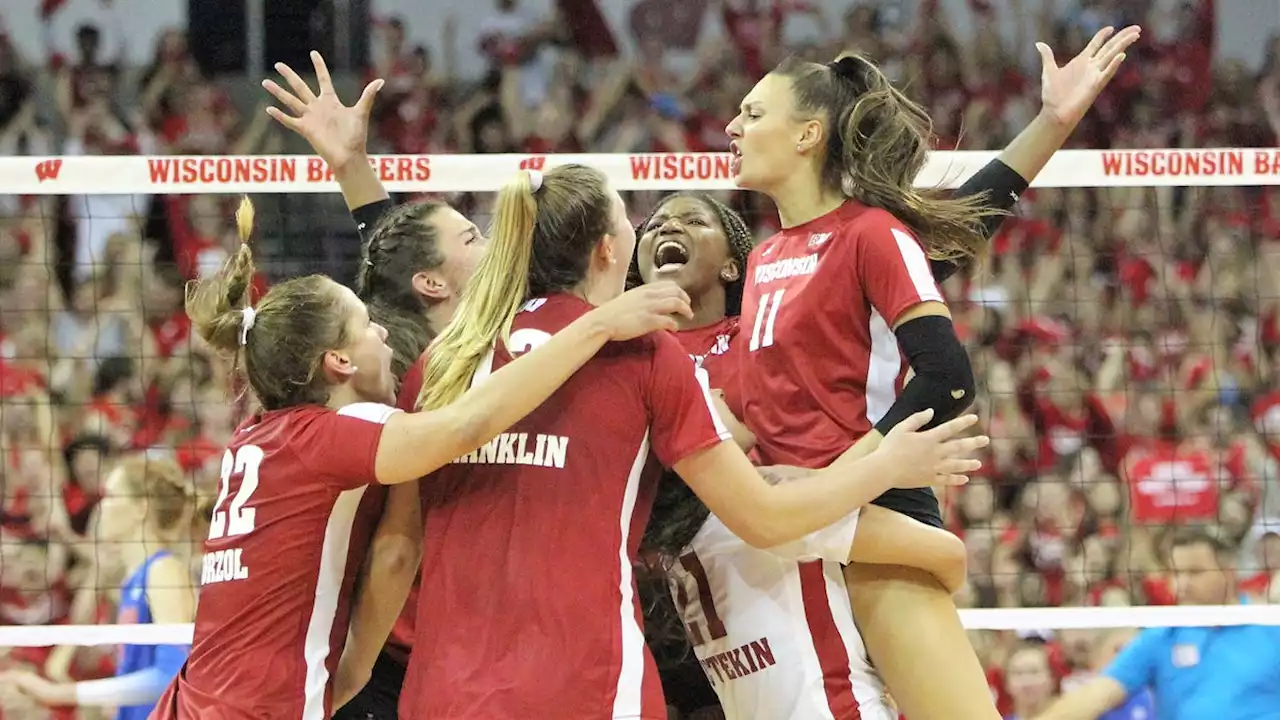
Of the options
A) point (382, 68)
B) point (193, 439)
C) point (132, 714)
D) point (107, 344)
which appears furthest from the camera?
point (382, 68)

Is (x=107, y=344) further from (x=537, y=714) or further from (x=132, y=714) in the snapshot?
(x=537, y=714)

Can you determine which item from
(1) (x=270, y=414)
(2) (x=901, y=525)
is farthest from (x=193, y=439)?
(2) (x=901, y=525)

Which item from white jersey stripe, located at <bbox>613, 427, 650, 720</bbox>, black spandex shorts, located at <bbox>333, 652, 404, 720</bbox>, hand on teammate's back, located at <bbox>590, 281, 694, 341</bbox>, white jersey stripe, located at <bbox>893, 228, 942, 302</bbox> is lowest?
black spandex shorts, located at <bbox>333, 652, 404, 720</bbox>

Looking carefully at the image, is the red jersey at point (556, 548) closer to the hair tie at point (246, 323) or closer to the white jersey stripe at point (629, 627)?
the white jersey stripe at point (629, 627)

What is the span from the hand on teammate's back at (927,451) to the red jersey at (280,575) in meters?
1.06

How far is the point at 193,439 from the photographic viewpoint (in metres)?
8.12

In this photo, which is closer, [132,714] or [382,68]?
[132,714]

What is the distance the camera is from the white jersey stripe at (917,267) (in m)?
3.63

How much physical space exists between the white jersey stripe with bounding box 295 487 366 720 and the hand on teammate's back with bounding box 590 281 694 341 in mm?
719

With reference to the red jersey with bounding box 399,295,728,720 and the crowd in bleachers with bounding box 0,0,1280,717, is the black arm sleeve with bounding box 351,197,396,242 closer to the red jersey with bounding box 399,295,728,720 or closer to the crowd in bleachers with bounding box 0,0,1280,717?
the red jersey with bounding box 399,295,728,720

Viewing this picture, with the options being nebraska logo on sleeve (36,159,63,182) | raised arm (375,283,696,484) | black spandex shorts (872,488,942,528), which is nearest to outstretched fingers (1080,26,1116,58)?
black spandex shorts (872,488,942,528)

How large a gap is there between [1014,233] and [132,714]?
6.18 m

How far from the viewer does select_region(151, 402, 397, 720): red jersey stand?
11.1ft

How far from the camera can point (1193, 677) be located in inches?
246
